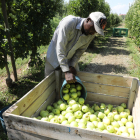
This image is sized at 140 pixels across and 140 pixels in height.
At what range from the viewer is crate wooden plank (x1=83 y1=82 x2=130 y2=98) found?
2469mm

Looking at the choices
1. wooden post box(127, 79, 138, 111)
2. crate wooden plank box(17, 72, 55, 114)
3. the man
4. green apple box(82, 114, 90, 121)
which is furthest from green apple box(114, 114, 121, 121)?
crate wooden plank box(17, 72, 55, 114)

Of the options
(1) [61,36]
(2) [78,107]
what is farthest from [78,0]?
(2) [78,107]

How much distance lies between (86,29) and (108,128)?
1.42 metres

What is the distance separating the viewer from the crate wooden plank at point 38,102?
1.84 metres

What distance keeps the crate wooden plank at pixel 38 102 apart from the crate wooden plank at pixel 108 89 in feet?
2.21

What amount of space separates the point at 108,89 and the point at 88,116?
710 millimetres

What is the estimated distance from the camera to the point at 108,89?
2.56m

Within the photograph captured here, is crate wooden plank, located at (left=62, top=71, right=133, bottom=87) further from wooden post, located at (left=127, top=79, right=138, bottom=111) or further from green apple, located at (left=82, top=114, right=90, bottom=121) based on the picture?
green apple, located at (left=82, top=114, right=90, bottom=121)

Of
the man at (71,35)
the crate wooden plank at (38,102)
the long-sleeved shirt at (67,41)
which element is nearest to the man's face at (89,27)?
the man at (71,35)

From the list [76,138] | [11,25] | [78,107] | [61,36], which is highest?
[11,25]

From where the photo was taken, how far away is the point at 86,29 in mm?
2127

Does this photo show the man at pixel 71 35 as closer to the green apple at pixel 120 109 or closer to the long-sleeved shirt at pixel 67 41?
the long-sleeved shirt at pixel 67 41

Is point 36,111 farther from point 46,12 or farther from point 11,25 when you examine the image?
point 46,12

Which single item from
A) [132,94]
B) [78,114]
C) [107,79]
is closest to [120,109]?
[132,94]
